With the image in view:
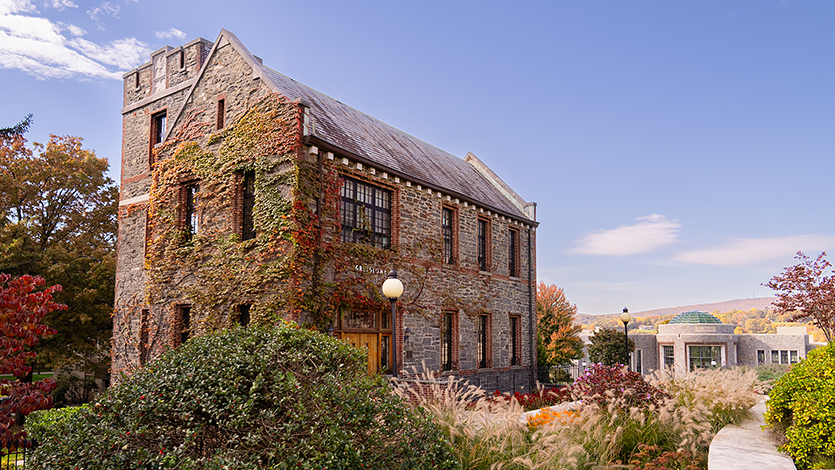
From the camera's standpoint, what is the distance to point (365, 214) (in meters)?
15.6

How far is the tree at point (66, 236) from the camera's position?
20.8 metres

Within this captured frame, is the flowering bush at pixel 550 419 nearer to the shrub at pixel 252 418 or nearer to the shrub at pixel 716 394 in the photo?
the shrub at pixel 716 394

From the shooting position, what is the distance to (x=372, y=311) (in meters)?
15.5

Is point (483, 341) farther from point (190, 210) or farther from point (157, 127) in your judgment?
point (157, 127)

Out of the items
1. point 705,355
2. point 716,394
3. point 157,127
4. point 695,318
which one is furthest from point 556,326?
point 157,127

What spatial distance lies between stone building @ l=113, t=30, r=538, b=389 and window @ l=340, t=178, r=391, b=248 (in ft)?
0.15

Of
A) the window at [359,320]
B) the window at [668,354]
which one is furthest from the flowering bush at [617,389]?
the window at [668,354]

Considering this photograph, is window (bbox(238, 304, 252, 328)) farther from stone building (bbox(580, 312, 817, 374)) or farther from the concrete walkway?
stone building (bbox(580, 312, 817, 374))

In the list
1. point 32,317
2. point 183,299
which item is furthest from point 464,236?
point 32,317

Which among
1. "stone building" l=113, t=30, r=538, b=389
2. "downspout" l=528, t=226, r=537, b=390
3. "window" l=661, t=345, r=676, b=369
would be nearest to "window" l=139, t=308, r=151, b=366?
"stone building" l=113, t=30, r=538, b=389

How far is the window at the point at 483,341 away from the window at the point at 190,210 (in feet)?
34.0

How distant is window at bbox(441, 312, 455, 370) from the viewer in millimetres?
18172

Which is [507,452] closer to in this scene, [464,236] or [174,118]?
[464,236]

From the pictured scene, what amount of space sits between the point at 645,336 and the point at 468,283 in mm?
27077
